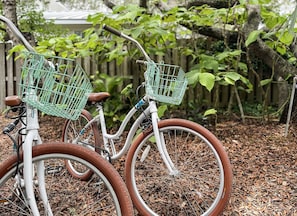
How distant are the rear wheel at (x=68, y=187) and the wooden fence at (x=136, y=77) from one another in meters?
2.36

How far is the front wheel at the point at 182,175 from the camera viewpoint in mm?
2086

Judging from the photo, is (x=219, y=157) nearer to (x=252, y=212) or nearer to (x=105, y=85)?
(x=252, y=212)

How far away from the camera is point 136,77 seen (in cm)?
470

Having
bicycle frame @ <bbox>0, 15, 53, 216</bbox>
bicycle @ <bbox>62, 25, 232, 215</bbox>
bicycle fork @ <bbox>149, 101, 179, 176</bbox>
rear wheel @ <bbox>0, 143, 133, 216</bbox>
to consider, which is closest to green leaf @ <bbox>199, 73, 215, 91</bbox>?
bicycle @ <bbox>62, 25, 232, 215</bbox>

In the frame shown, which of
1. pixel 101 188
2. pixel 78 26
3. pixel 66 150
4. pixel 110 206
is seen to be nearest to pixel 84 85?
pixel 66 150

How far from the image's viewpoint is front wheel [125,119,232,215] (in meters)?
2.09

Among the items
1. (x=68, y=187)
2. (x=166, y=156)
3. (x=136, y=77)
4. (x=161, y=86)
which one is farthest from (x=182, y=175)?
(x=136, y=77)

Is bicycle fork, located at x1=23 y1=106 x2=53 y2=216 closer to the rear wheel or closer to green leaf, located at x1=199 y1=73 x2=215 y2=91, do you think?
the rear wheel

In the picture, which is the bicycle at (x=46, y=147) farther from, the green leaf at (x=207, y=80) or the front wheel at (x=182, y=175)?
the green leaf at (x=207, y=80)

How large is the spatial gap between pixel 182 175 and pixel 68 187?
30.6 inches

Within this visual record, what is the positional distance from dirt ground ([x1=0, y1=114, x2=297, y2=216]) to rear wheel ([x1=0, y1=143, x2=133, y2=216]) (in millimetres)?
873

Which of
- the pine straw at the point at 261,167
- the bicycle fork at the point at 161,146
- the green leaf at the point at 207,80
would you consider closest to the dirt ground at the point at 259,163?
the pine straw at the point at 261,167

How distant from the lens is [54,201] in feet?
6.95

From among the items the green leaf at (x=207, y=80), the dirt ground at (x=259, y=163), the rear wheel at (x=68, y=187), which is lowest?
the dirt ground at (x=259, y=163)
